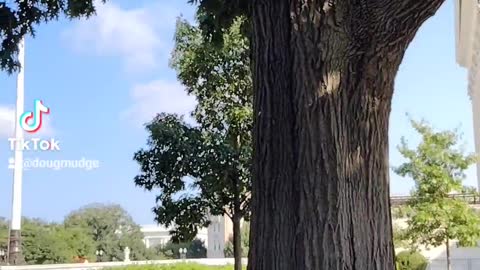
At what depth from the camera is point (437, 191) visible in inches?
677

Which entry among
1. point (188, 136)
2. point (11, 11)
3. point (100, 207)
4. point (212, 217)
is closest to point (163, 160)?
point (188, 136)

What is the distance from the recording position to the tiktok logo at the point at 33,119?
24394 millimetres

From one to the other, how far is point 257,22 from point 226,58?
7.37m

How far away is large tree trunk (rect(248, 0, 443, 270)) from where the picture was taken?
3.10 metres

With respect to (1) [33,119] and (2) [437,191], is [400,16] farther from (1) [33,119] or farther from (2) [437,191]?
(1) [33,119]

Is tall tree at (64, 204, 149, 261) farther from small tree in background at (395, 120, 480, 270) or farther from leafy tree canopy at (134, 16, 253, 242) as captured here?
leafy tree canopy at (134, 16, 253, 242)

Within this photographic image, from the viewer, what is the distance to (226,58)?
10.8 m

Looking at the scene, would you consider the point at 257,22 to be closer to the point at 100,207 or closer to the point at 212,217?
the point at 212,217

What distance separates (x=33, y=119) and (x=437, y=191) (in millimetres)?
14871

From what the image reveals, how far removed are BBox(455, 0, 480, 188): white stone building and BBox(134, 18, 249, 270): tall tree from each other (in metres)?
5.92

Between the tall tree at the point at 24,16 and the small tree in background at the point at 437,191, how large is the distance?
1250cm

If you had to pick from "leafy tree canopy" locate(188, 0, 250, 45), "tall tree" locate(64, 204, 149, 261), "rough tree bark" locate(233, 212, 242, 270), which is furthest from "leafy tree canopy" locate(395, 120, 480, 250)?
"tall tree" locate(64, 204, 149, 261)

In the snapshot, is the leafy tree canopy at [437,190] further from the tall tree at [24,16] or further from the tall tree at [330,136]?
the tall tree at [330,136]

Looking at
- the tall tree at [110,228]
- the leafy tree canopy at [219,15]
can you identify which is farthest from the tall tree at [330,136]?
the tall tree at [110,228]
